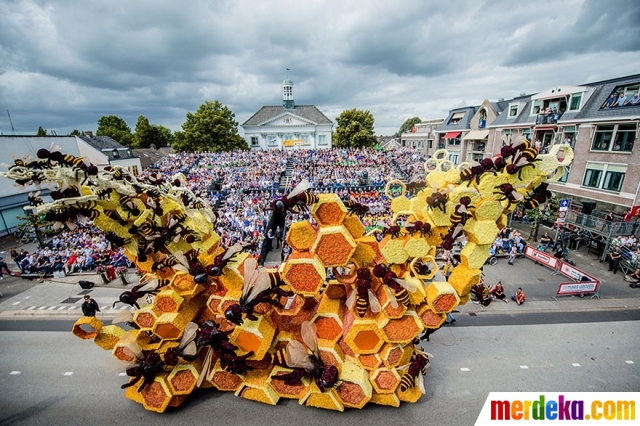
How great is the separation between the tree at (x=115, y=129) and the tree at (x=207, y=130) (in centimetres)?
1741

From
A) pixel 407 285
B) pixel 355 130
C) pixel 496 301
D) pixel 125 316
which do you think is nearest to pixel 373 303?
pixel 407 285

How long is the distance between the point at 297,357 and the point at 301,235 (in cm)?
234

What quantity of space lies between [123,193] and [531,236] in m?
20.0

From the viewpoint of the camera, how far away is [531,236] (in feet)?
54.9

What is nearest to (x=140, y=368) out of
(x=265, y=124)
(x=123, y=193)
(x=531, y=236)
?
(x=123, y=193)

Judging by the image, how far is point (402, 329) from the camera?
5.61 m

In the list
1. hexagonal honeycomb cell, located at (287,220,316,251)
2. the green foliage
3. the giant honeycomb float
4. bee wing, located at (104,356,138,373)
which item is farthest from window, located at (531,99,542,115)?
the green foliage

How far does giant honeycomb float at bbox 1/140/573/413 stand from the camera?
501cm

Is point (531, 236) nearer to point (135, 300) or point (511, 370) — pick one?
point (511, 370)

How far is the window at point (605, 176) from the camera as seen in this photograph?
1561 cm

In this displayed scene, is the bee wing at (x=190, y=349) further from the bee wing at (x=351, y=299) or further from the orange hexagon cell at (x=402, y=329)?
the orange hexagon cell at (x=402, y=329)

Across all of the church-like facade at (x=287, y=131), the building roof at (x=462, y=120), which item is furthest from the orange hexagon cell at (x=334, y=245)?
the church-like facade at (x=287, y=131)

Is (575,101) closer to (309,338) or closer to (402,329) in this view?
(402,329)

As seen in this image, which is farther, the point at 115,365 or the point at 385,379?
the point at 385,379
